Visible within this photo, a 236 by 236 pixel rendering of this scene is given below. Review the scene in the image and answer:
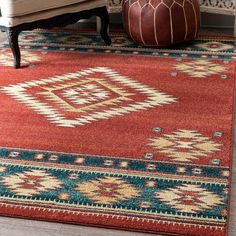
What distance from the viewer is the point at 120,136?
2.22 m

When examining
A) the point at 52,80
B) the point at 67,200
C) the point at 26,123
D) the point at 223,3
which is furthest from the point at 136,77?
the point at 67,200

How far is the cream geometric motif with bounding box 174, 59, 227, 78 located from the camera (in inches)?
113

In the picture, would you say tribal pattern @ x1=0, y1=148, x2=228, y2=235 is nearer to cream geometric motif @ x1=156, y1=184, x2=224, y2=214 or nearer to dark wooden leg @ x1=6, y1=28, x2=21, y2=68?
cream geometric motif @ x1=156, y1=184, x2=224, y2=214

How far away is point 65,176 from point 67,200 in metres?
0.16

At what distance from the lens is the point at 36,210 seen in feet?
5.76

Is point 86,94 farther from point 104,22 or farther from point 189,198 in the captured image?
point 189,198

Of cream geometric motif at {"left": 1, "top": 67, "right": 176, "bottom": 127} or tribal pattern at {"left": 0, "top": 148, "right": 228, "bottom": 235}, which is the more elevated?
cream geometric motif at {"left": 1, "top": 67, "right": 176, "bottom": 127}

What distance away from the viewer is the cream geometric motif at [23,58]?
312cm

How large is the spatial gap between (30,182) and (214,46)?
180cm

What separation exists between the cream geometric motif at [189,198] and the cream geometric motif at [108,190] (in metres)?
0.11

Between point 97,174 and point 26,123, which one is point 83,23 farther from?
point 97,174

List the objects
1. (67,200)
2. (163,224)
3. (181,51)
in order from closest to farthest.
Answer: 1. (163,224)
2. (67,200)
3. (181,51)

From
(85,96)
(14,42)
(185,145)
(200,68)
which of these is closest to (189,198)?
(185,145)

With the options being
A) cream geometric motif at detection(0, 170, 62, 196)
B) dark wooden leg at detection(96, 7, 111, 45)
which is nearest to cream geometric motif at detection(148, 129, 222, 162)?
cream geometric motif at detection(0, 170, 62, 196)
